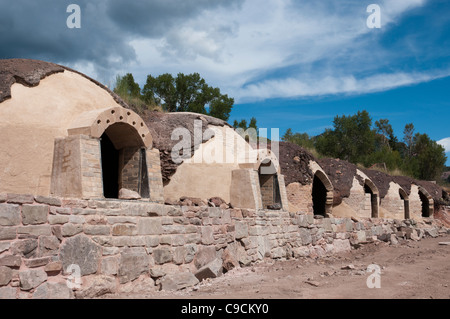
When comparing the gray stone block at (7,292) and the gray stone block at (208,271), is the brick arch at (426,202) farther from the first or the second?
the gray stone block at (7,292)

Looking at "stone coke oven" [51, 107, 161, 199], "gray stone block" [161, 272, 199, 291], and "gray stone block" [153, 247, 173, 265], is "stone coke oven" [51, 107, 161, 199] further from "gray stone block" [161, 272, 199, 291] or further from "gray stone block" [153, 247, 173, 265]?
"gray stone block" [161, 272, 199, 291]

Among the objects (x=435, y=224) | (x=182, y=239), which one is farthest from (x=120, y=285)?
(x=435, y=224)

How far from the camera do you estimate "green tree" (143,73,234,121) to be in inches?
718

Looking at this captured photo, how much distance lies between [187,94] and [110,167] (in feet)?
33.3

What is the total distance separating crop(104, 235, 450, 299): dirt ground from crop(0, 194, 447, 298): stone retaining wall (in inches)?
12.3

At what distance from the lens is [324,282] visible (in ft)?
20.2

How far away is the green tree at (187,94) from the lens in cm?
1823

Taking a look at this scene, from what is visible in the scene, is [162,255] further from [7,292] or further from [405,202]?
[405,202]

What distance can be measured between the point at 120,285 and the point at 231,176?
4698mm

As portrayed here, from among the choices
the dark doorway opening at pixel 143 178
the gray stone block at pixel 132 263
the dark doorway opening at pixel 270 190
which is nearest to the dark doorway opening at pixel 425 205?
the dark doorway opening at pixel 270 190

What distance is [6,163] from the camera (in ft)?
19.3

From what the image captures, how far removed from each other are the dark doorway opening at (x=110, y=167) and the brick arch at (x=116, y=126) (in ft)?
2.40

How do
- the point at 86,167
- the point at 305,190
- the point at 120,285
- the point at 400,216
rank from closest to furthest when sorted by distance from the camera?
the point at 120,285, the point at 86,167, the point at 305,190, the point at 400,216

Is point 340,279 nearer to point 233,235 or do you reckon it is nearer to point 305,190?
point 233,235
